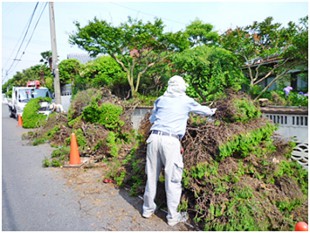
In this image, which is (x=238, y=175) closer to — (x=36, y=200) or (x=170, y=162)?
(x=170, y=162)

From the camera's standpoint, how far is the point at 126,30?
9586 mm

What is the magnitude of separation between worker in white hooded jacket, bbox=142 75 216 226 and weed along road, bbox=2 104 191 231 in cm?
31

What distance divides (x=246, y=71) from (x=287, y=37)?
7.29 feet

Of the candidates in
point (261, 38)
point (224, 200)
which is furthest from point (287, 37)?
point (224, 200)

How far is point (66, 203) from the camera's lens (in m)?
4.00

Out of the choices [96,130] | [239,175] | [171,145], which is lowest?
[239,175]

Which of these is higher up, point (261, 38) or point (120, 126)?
point (261, 38)

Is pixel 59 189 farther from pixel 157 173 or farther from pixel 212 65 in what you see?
pixel 212 65

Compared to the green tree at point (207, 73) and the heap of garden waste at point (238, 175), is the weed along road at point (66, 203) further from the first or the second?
the green tree at point (207, 73)

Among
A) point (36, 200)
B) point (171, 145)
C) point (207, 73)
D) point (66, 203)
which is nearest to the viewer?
point (171, 145)

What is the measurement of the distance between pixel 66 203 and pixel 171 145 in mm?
2016

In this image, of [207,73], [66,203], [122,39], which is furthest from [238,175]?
[122,39]

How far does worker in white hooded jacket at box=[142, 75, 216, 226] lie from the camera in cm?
321

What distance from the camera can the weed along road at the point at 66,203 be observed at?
131 inches
